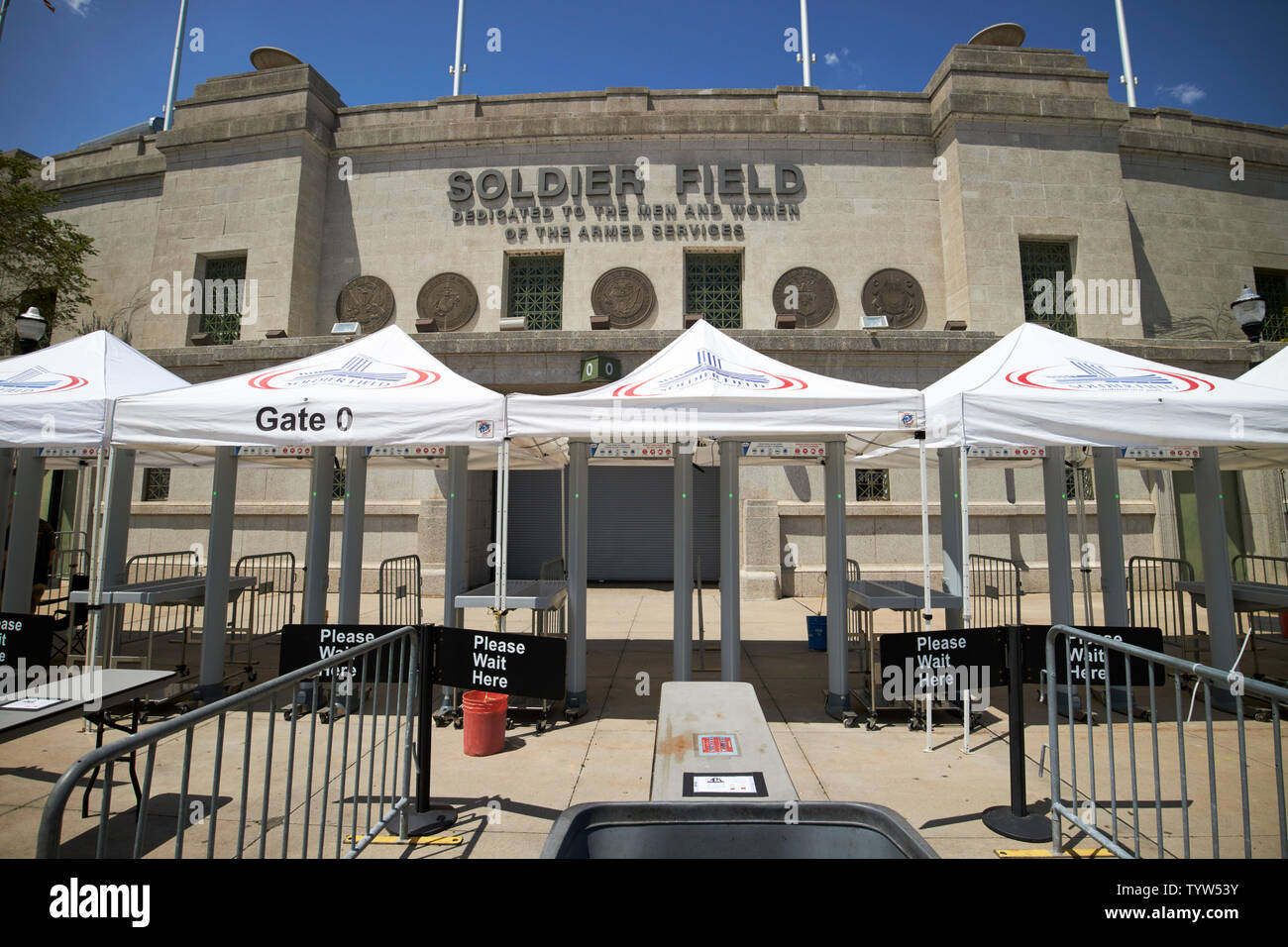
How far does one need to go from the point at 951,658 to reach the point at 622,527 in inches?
480

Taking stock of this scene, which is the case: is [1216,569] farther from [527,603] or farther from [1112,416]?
[527,603]

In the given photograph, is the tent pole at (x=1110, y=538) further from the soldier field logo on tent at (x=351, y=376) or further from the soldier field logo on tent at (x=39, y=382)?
the soldier field logo on tent at (x=39, y=382)

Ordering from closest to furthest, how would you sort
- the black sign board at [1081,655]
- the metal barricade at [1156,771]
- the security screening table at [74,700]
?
1. the metal barricade at [1156,771]
2. the security screening table at [74,700]
3. the black sign board at [1081,655]

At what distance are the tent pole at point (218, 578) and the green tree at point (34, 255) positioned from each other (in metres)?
14.4

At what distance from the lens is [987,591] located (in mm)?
11508

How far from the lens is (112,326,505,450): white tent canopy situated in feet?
19.3

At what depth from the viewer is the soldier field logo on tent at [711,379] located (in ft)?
20.0

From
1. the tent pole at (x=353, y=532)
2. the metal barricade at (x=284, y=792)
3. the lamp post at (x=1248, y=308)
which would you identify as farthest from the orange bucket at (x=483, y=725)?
the lamp post at (x=1248, y=308)

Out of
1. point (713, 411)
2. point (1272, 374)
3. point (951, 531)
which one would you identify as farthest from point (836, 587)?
point (1272, 374)

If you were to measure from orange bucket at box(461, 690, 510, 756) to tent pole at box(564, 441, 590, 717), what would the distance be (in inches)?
41.6

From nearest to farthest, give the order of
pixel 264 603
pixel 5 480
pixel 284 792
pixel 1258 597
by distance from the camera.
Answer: pixel 284 792
pixel 1258 597
pixel 5 480
pixel 264 603

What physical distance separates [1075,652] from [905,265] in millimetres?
13515
